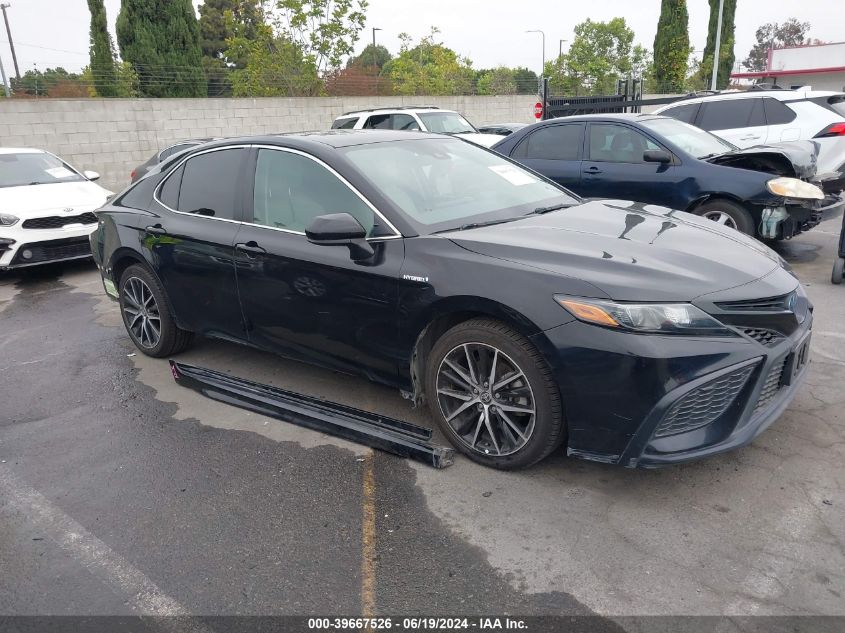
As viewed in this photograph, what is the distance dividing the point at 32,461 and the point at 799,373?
13.6 ft

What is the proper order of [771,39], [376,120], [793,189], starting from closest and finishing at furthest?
[793,189] < [376,120] < [771,39]

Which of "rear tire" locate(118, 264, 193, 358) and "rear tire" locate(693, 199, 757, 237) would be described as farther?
"rear tire" locate(693, 199, 757, 237)

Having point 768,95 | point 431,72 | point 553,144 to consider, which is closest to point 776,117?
point 768,95

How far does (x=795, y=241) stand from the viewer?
28.3 feet

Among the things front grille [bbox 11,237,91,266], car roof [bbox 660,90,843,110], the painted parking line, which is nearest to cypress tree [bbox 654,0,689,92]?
car roof [bbox 660,90,843,110]

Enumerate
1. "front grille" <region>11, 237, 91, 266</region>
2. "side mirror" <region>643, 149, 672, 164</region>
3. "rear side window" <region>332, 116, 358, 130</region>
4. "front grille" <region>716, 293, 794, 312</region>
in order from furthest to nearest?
"rear side window" <region>332, 116, 358, 130</region> < "front grille" <region>11, 237, 91, 266</region> < "side mirror" <region>643, 149, 672, 164</region> < "front grille" <region>716, 293, 794, 312</region>

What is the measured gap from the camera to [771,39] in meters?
82.6

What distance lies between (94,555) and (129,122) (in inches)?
623

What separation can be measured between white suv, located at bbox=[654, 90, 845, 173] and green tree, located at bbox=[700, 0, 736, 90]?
25.3m

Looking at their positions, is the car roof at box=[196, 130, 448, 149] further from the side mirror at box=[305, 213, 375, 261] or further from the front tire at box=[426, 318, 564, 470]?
the front tire at box=[426, 318, 564, 470]

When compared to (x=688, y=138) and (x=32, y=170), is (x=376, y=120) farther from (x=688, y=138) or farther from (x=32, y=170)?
(x=688, y=138)

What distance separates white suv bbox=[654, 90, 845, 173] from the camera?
30.6ft

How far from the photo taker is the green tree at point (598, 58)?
45069 millimetres

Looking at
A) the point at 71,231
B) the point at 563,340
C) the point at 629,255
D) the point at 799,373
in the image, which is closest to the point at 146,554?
the point at 563,340
